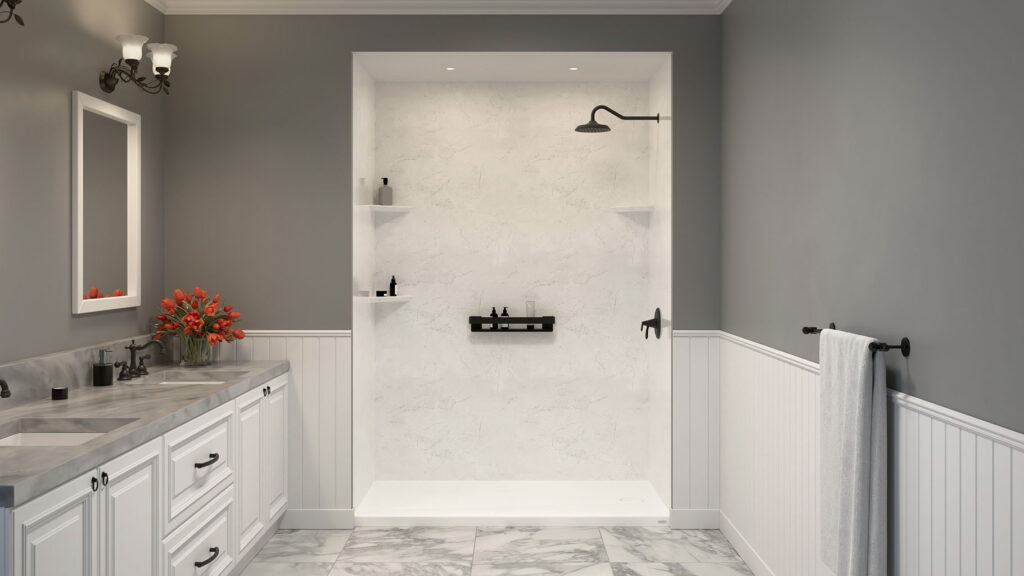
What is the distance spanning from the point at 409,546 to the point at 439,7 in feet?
8.74

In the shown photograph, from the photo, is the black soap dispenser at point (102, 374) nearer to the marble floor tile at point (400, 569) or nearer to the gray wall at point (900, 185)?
the marble floor tile at point (400, 569)

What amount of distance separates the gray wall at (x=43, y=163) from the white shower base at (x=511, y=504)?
1.67 metres

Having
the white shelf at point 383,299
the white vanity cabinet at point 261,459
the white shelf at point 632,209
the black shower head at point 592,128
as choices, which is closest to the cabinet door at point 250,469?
the white vanity cabinet at point 261,459

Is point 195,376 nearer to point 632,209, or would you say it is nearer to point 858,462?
point 632,209

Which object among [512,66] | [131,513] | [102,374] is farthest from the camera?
[512,66]

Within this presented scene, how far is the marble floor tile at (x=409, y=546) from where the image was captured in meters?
3.53

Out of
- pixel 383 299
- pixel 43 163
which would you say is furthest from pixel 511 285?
pixel 43 163

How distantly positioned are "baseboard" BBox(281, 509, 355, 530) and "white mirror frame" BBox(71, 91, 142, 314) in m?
1.32

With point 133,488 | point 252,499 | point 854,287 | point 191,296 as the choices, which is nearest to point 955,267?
point 854,287

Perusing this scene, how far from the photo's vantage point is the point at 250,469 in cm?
329

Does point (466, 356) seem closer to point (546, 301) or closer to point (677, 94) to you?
point (546, 301)

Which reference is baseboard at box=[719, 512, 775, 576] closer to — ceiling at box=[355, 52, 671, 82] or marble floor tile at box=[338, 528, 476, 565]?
marble floor tile at box=[338, 528, 476, 565]

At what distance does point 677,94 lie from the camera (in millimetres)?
3875

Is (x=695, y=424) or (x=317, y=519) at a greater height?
(x=695, y=424)
